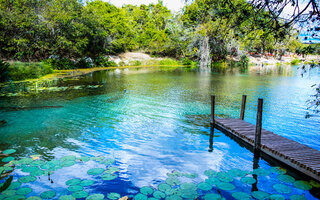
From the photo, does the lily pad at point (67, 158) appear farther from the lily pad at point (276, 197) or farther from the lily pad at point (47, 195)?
the lily pad at point (276, 197)

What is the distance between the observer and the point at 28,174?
6.77 m

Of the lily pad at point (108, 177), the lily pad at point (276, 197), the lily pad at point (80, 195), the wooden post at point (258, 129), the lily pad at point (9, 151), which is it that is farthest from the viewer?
the wooden post at point (258, 129)

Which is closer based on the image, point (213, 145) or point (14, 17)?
point (213, 145)

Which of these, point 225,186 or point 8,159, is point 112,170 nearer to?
point 225,186

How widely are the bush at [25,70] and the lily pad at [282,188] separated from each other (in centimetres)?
2658

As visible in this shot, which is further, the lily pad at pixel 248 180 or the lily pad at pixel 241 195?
the lily pad at pixel 248 180

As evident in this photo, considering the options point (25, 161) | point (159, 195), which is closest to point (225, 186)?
point (159, 195)

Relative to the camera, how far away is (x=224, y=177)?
6.70 metres

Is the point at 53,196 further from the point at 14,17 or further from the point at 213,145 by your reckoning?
the point at 14,17

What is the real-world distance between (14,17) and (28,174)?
29.7 metres

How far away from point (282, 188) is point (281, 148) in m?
2.19

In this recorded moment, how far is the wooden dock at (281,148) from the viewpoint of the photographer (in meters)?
6.69

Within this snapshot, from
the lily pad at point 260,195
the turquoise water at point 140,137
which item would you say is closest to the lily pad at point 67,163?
the turquoise water at point 140,137

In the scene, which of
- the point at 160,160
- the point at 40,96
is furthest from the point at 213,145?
the point at 40,96
